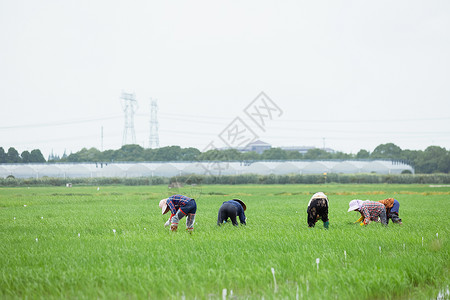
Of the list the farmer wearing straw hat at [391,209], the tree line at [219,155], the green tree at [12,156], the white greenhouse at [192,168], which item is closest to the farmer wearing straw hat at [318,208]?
the farmer wearing straw hat at [391,209]

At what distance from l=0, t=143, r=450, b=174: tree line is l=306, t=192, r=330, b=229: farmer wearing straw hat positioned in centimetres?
4346

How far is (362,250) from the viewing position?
6.38 metres

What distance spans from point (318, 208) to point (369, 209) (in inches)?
55.7

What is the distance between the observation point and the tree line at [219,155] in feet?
176

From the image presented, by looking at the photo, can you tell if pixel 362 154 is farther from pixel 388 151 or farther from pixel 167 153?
pixel 167 153

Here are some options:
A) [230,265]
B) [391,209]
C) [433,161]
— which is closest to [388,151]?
[433,161]

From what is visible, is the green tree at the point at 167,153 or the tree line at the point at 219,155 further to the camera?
the green tree at the point at 167,153

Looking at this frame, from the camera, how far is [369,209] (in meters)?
9.76

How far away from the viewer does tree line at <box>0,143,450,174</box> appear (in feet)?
176

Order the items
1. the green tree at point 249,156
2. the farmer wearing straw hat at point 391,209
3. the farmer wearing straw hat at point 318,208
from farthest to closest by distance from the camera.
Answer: the green tree at point 249,156
the farmer wearing straw hat at point 391,209
the farmer wearing straw hat at point 318,208

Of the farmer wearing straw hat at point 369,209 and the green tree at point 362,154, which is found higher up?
the green tree at point 362,154

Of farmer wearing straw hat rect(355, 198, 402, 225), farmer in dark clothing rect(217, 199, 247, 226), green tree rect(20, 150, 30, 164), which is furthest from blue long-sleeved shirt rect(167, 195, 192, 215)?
green tree rect(20, 150, 30, 164)

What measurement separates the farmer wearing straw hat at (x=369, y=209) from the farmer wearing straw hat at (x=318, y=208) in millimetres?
658

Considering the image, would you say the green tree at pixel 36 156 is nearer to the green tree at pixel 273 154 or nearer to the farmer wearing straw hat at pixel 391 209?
the green tree at pixel 273 154
